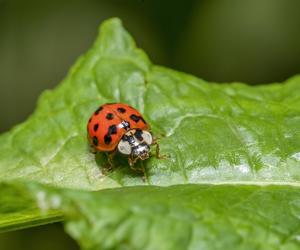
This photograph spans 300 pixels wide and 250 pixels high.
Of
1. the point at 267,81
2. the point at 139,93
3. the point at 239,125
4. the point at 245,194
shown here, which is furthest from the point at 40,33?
the point at 245,194

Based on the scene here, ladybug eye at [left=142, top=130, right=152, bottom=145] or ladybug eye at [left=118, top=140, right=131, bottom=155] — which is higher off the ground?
ladybug eye at [left=142, top=130, right=152, bottom=145]

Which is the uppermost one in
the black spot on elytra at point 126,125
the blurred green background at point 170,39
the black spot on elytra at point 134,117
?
the black spot on elytra at point 134,117

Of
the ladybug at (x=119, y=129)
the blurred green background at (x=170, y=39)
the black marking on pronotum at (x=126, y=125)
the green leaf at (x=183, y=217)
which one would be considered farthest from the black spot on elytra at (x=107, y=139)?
the blurred green background at (x=170, y=39)

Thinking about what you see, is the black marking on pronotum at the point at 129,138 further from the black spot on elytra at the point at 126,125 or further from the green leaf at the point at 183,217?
the green leaf at the point at 183,217

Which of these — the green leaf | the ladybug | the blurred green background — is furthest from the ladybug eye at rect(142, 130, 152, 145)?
the blurred green background

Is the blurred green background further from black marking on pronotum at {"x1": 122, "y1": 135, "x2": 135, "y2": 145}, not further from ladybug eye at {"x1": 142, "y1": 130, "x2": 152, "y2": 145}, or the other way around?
ladybug eye at {"x1": 142, "y1": 130, "x2": 152, "y2": 145}

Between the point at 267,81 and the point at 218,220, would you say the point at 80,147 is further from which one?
the point at 267,81

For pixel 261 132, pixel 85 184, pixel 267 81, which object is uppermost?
pixel 261 132

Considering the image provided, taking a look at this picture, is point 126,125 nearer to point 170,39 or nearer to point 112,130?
point 112,130
